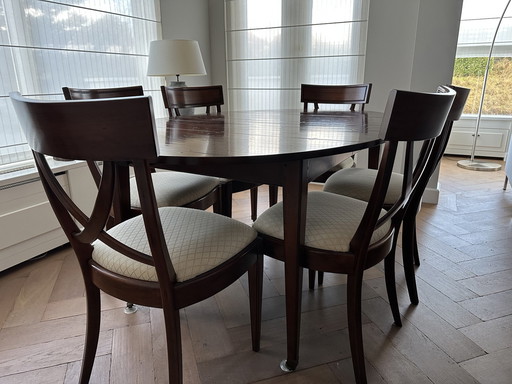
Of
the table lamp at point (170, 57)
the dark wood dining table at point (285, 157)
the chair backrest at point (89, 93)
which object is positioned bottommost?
the dark wood dining table at point (285, 157)

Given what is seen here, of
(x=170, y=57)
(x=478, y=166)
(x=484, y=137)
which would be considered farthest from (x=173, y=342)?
(x=484, y=137)

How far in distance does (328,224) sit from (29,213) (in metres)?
1.62

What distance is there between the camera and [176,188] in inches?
61.6

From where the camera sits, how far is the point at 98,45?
2.38 metres

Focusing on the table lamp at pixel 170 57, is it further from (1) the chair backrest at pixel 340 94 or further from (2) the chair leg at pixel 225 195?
(2) the chair leg at pixel 225 195

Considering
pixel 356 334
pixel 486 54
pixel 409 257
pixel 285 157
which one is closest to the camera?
pixel 285 157

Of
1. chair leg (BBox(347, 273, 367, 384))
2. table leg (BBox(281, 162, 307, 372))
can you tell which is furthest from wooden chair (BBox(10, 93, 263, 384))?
chair leg (BBox(347, 273, 367, 384))

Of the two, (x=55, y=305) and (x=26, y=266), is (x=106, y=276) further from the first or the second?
(x=26, y=266)

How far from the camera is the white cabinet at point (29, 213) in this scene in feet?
5.90

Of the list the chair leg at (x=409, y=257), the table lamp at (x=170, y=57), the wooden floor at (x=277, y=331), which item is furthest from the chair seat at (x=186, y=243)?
the table lamp at (x=170, y=57)

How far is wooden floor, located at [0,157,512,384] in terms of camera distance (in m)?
1.20

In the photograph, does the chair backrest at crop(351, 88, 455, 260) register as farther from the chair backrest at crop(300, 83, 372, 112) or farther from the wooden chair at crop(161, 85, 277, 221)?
the chair backrest at crop(300, 83, 372, 112)

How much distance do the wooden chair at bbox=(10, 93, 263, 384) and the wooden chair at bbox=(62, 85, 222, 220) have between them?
34cm

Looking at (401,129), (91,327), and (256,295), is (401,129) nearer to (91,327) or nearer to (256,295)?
(256,295)
